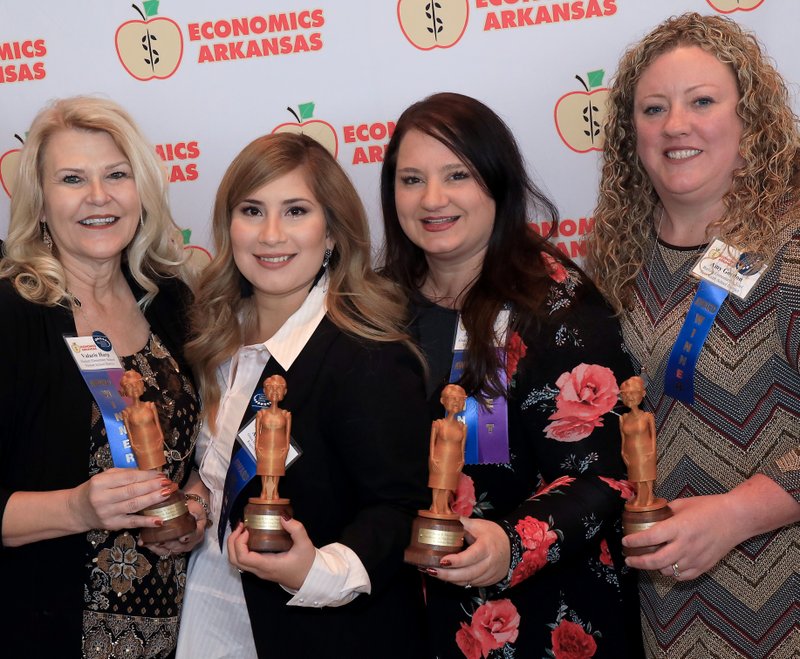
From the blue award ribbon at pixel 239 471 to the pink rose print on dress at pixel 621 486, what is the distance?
0.69m

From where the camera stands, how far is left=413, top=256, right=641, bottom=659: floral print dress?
6.38 ft

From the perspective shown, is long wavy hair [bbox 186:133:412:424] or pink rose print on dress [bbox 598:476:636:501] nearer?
pink rose print on dress [bbox 598:476:636:501]

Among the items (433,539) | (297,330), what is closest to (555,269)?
(297,330)

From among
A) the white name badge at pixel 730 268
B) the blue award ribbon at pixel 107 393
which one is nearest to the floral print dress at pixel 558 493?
the white name badge at pixel 730 268

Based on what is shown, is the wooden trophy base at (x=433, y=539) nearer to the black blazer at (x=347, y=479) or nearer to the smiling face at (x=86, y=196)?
the black blazer at (x=347, y=479)

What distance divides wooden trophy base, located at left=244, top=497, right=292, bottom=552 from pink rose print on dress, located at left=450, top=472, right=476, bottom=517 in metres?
0.46

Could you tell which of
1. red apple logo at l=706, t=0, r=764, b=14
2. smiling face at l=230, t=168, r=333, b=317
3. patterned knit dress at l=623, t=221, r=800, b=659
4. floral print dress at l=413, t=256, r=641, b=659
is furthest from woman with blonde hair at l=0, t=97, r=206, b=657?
red apple logo at l=706, t=0, r=764, b=14

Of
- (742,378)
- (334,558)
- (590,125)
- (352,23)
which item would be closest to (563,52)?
(590,125)

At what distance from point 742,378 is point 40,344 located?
57.8 inches

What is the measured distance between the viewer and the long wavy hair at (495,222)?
207 cm

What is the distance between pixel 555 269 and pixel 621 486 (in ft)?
1.58

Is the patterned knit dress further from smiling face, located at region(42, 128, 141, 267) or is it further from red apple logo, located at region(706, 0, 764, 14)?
smiling face, located at region(42, 128, 141, 267)

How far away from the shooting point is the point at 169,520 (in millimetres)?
1905

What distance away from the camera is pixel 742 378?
2.01m
